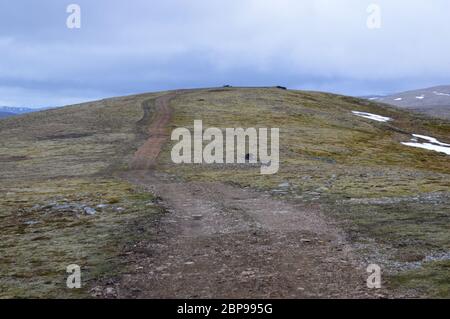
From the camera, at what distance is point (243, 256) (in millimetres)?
16484

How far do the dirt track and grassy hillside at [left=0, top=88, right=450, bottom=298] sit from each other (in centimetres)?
113

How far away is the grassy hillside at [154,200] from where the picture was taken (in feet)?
52.5

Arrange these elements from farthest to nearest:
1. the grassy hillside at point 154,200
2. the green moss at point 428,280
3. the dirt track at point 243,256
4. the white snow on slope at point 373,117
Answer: the white snow on slope at point 373,117
the grassy hillside at point 154,200
the dirt track at point 243,256
the green moss at point 428,280

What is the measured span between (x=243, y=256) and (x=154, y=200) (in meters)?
12.2

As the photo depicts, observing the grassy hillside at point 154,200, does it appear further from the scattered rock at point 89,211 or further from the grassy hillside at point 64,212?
the scattered rock at point 89,211

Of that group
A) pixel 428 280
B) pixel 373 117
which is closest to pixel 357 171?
pixel 428 280

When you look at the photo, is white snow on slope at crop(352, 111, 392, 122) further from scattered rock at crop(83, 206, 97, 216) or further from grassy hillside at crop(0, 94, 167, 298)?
scattered rock at crop(83, 206, 97, 216)

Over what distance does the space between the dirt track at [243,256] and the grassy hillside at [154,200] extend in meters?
1.13

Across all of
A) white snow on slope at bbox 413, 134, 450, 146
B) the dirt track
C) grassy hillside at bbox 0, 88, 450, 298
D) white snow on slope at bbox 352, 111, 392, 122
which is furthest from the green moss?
white snow on slope at bbox 352, 111, 392, 122

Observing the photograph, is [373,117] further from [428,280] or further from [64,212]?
[428,280]

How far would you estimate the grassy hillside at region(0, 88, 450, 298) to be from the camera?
16016mm

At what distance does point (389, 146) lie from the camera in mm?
70938

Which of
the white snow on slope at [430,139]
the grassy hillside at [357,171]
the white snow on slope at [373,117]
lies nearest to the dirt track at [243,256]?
the grassy hillside at [357,171]
